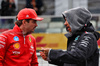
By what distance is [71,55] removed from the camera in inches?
85.0

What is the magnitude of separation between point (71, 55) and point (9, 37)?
91 centimetres

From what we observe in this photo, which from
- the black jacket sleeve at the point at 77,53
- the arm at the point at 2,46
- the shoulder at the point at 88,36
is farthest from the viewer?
the arm at the point at 2,46

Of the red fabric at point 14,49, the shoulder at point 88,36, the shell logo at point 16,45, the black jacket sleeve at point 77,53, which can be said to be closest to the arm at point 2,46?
the red fabric at point 14,49

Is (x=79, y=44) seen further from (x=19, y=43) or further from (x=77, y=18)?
(x=19, y=43)

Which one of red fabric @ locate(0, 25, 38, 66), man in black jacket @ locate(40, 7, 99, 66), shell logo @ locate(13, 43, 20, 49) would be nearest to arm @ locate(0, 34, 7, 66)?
red fabric @ locate(0, 25, 38, 66)

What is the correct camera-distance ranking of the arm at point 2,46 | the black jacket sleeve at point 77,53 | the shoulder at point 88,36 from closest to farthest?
the black jacket sleeve at point 77,53 < the shoulder at point 88,36 < the arm at point 2,46

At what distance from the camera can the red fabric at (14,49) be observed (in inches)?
105

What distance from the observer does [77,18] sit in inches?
91.7

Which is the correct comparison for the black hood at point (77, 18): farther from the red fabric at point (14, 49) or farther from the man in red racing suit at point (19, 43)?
the red fabric at point (14, 49)

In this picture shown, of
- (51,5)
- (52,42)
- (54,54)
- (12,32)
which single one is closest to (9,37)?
(12,32)

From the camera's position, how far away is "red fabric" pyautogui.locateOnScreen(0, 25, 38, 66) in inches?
105

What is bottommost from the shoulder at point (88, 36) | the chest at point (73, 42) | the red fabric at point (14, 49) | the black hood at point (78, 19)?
the red fabric at point (14, 49)

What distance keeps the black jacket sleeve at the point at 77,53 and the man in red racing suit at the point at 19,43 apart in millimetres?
657

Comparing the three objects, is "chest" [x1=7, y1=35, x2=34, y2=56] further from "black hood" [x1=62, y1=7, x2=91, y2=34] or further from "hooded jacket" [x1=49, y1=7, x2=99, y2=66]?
"black hood" [x1=62, y1=7, x2=91, y2=34]
